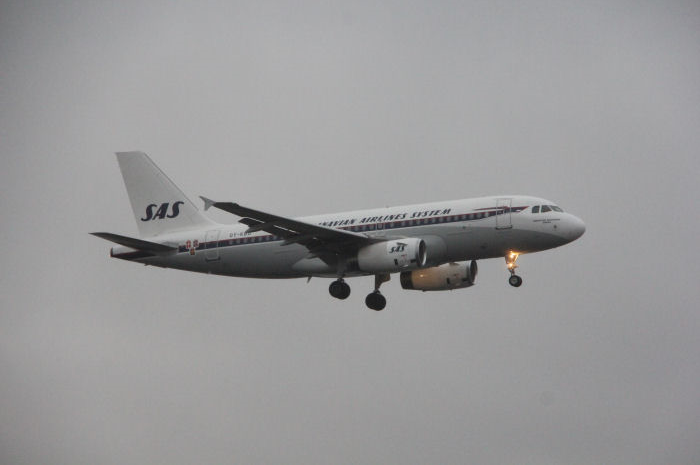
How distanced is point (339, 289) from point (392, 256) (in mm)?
4351

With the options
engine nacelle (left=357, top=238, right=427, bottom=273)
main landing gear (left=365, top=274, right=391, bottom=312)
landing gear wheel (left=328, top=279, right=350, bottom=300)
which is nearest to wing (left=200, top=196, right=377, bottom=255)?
engine nacelle (left=357, top=238, right=427, bottom=273)

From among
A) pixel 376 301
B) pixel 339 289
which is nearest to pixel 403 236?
pixel 339 289

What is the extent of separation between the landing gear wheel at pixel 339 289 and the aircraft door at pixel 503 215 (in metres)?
8.38

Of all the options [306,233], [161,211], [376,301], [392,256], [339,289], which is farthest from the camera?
[161,211]

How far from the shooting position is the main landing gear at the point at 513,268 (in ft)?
185

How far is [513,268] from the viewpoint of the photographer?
56656 mm

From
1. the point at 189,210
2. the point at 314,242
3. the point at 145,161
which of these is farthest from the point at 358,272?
the point at 145,161

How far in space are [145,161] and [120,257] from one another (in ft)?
24.7

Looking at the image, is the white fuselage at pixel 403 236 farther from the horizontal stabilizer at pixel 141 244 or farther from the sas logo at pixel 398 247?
the sas logo at pixel 398 247

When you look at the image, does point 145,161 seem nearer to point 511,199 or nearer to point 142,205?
point 142,205

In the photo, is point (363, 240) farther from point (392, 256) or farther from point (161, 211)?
point (161, 211)

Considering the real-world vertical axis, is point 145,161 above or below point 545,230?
above

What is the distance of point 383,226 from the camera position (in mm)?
57875

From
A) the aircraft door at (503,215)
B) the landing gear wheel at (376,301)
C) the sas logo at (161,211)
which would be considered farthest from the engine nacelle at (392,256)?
the sas logo at (161,211)
